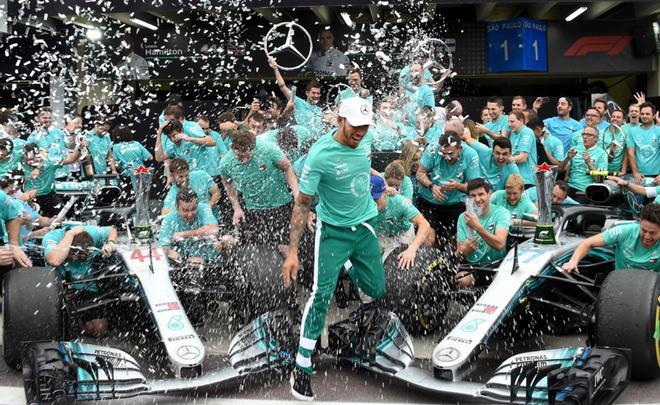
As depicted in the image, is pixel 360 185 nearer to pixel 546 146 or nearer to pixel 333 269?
pixel 333 269

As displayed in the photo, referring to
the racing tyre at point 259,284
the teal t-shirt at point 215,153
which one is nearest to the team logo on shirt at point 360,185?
the racing tyre at point 259,284

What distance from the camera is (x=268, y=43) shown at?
17359 millimetres

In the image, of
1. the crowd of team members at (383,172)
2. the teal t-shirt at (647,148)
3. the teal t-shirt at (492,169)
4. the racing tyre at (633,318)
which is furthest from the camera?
the teal t-shirt at (647,148)

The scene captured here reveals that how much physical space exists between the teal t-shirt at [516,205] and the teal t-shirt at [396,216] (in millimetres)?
808

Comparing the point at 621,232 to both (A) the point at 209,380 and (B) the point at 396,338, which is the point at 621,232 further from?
(A) the point at 209,380

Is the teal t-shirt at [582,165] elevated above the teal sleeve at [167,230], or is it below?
above

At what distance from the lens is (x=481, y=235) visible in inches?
273

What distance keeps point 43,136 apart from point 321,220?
26.2 ft

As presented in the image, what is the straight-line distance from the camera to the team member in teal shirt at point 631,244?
20.1ft

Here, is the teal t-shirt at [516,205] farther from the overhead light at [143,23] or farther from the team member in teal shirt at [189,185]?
the overhead light at [143,23]

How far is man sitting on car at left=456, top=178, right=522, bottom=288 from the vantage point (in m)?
7.01

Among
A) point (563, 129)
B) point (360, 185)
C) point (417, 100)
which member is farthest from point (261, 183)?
point (563, 129)

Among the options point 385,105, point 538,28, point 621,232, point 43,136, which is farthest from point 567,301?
point 538,28

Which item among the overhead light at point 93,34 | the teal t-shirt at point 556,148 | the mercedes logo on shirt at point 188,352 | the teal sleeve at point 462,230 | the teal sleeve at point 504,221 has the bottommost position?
the mercedes logo on shirt at point 188,352
